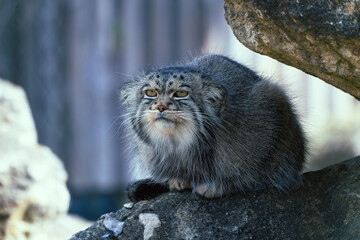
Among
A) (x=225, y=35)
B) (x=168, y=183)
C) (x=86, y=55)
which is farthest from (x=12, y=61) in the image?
(x=168, y=183)

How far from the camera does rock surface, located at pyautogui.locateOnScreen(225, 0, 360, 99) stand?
3.50 metres

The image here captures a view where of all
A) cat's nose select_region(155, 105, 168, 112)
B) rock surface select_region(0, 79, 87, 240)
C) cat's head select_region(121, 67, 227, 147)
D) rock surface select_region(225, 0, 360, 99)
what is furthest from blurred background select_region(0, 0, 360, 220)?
rock surface select_region(225, 0, 360, 99)

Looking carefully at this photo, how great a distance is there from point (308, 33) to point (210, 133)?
126 centimetres

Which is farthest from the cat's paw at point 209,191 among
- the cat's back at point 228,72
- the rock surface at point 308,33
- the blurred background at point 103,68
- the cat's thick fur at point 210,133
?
the blurred background at point 103,68

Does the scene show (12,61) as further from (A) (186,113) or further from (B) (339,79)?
(B) (339,79)

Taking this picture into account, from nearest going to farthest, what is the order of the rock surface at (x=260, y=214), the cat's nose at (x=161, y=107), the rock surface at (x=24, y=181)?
the rock surface at (x=260, y=214)
the cat's nose at (x=161, y=107)
the rock surface at (x=24, y=181)

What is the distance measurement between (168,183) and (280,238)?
99cm

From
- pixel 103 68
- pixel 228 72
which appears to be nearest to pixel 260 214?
pixel 228 72

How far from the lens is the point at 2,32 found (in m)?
9.92

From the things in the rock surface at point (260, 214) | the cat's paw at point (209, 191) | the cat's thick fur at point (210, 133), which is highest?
the cat's thick fur at point (210, 133)

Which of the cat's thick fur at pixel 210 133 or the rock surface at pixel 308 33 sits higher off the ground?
the rock surface at pixel 308 33

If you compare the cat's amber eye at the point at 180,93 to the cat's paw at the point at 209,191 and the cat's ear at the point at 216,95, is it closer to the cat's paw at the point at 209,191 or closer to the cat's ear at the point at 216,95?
the cat's ear at the point at 216,95

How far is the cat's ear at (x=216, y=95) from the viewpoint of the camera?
4.61m

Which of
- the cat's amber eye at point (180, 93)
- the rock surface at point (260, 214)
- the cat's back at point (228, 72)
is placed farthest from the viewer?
the cat's back at point (228, 72)
